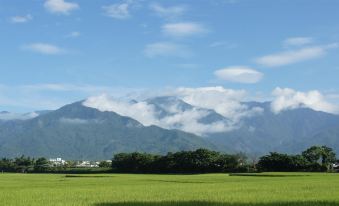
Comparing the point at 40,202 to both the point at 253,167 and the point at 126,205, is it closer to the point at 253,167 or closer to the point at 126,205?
the point at 126,205

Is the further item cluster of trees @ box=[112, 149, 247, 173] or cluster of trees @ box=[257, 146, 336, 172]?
cluster of trees @ box=[112, 149, 247, 173]

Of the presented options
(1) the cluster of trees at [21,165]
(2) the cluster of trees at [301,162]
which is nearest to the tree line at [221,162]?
(2) the cluster of trees at [301,162]

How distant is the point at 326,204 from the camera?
91.8ft

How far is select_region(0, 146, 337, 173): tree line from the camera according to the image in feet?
403

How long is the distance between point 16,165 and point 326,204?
534 feet

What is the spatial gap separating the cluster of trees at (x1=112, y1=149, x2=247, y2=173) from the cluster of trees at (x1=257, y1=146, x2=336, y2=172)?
6691 mm

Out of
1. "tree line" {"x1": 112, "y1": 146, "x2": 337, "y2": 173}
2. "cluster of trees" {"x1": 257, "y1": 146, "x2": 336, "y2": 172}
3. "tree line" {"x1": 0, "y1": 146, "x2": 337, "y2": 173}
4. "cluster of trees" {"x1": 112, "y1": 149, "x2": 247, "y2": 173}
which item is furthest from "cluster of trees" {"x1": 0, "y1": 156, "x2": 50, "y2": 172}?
"cluster of trees" {"x1": 257, "y1": 146, "x2": 336, "y2": 172}

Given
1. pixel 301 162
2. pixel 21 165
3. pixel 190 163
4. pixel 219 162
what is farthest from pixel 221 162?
pixel 21 165

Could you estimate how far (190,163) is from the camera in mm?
137750

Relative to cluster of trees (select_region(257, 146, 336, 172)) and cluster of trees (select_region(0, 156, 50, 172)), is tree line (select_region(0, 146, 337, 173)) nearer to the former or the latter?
cluster of trees (select_region(257, 146, 336, 172))

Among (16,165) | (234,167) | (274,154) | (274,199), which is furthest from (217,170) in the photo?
(274,199)

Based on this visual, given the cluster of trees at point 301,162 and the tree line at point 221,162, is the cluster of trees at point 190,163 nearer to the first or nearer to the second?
the tree line at point 221,162

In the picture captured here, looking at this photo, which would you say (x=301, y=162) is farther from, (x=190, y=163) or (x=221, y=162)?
(x=190, y=163)

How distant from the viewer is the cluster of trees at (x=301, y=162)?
12125 centimetres
